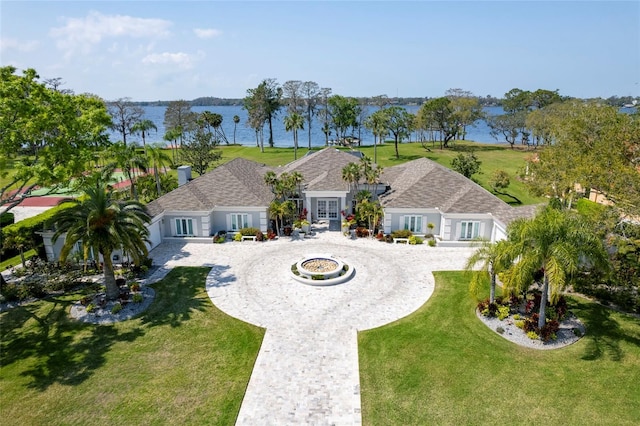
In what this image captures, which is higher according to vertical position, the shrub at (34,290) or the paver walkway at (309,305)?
the shrub at (34,290)

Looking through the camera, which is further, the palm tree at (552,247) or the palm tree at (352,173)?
the palm tree at (352,173)

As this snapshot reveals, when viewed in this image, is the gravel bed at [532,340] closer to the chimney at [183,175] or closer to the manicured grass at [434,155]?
the chimney at [183,175]

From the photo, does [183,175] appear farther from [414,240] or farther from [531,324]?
[531,324]

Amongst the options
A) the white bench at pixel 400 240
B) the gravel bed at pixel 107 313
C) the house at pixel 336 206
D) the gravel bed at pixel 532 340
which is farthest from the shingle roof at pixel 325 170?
the gravel bed at pixel 532 340

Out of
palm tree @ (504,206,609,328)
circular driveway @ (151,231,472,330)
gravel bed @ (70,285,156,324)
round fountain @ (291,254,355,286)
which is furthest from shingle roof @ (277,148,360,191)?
palm tree @ (504,206,609,328)

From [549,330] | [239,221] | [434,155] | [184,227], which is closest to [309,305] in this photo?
[549,330]

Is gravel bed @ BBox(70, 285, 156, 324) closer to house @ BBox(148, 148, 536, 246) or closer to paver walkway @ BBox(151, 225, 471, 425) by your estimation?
paver walkway @ BBox(151, 225, 471, 425)

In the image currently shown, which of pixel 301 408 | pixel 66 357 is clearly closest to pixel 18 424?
pixel 66 357

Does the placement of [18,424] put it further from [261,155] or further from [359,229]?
[261,155]
